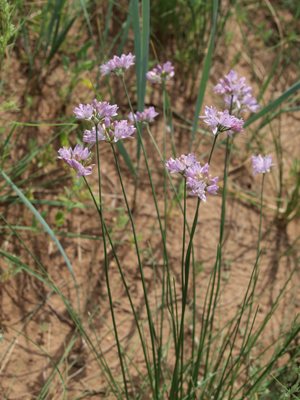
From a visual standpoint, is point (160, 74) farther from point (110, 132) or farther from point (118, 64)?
point (110, 132)

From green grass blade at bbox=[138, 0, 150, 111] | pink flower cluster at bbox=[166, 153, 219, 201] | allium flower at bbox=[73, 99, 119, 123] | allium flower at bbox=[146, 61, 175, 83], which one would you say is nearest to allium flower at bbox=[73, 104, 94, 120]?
allium flower at bbox=[73, 99, 119, 123]

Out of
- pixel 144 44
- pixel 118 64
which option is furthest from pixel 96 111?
pixel 144 44

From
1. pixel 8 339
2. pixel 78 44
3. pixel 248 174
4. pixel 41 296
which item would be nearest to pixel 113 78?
pixel 78 44

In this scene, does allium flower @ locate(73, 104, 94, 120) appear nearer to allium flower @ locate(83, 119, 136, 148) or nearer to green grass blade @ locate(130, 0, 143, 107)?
allium flower @ locate(83, 119, 136, 148)

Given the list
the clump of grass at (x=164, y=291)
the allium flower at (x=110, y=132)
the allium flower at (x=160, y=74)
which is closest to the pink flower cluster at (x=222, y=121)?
the clump of grass at (x=164, y=291)

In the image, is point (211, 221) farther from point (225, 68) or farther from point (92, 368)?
point (225, 68)

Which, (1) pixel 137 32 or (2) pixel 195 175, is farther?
(1) pixel 137 32

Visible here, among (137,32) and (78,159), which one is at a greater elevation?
(137,32)
